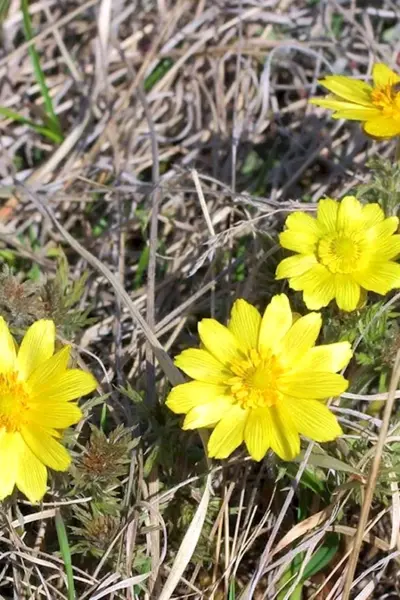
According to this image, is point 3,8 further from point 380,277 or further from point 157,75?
point 380,277

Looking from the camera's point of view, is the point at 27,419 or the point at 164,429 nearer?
the point at 27,419

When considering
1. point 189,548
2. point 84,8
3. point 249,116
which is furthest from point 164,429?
point 84,8

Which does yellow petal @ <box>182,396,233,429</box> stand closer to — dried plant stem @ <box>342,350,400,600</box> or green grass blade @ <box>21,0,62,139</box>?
dried plant stem @ <box>342,350,400,600</box>

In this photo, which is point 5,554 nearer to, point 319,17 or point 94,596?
point 94,596

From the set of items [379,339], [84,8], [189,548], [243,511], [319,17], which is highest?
[84,8]

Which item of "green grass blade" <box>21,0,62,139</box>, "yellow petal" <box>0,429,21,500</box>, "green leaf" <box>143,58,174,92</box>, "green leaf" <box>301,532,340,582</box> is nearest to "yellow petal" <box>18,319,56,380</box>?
"yellow petal" <box>0,429,21,500</box>

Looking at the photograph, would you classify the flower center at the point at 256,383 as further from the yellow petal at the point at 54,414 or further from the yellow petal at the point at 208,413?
the yellow petal at the point at 54,414

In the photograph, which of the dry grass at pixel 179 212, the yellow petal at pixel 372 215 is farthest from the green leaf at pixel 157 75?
the yellow petal at pixel 372 215
